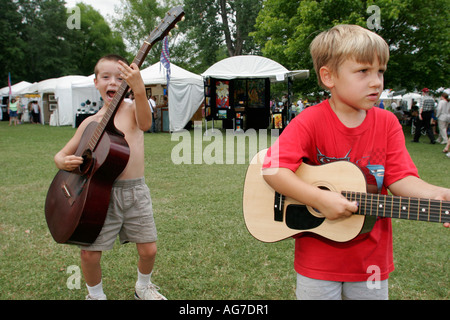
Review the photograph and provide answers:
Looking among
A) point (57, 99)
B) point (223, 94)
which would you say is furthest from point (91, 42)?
point (223, 94)

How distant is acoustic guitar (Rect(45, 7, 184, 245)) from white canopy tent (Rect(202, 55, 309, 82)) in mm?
12458

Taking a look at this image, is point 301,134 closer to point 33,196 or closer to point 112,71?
point 112,71

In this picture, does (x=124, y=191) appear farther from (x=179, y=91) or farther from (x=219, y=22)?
(x=219, y=22)

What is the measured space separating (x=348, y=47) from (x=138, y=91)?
52.3 inches

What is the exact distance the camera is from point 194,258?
3.52 meters

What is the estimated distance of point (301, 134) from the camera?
5.42 feet

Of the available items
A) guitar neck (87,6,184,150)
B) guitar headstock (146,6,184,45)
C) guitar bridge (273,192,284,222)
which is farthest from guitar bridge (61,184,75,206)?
guitar bridge (273,192,284,222)

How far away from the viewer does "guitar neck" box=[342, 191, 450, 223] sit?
1.51 meters

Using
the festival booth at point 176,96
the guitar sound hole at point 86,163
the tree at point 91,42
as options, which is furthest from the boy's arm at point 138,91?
the tree at point 91,42

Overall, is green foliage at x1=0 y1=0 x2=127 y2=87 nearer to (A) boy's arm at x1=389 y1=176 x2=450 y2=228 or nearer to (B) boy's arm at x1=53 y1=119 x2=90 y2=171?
(B) boy's arm at x1=53 y1=119 x2=90 y2=171

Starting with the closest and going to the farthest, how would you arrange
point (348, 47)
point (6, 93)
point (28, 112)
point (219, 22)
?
point (348, 47)
point (28, 112)
point (6, 93)
point (219, 22)

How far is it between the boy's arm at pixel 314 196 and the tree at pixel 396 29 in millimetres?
16213

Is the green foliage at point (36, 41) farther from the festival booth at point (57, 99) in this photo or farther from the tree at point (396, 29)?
the tree at point (396, 29)

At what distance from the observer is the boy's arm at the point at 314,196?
158cm
